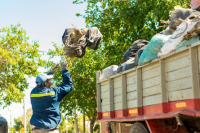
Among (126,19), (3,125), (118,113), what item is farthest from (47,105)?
(126,19)

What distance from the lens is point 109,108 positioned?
7059 mm

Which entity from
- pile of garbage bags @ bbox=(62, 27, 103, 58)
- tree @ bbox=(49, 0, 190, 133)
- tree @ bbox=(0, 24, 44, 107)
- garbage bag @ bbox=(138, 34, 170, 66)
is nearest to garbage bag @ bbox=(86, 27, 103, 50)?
pile of garbage bags @ bbox=(62, 27, 103, 58)

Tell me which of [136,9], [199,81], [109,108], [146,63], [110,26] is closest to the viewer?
[199,81]

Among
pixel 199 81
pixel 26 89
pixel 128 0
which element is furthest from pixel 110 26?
pixel 199 81

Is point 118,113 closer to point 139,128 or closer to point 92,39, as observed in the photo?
point 139,128

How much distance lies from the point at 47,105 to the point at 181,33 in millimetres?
2542

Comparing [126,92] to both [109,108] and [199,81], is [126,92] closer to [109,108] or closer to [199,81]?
[109,108]

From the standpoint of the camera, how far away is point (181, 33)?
474 cm

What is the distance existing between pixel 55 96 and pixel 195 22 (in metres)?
2.62

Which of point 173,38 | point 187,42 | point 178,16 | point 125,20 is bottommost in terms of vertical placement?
point 187,42

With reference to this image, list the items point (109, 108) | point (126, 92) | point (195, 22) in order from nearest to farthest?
point (195, 22)
point (126, 92)
point (109, 108)

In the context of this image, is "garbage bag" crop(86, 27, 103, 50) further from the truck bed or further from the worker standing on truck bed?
the worker standing on truck bed

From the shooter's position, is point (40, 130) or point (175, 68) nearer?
point (175, 68)

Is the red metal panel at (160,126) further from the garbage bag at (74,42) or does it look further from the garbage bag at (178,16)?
the garbage bag at (74,42)
